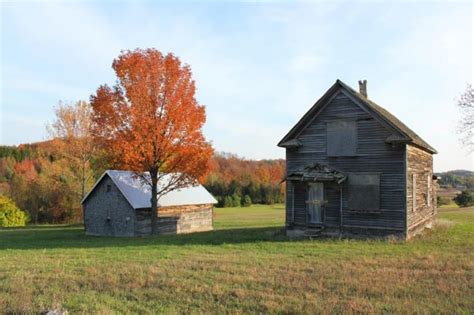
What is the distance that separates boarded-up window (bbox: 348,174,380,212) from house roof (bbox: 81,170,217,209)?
33.9 ft

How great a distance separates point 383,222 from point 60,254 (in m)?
14.7

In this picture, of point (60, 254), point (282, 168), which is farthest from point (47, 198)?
point (282, 168)

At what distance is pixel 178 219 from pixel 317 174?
1342 centimetres

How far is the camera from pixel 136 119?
2381 centimetres

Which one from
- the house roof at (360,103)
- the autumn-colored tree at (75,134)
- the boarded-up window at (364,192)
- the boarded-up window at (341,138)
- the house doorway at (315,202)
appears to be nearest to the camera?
the house roof at (360,103)

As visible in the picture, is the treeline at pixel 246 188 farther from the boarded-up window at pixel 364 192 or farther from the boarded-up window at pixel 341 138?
the boarded-up window at pixel 364 192

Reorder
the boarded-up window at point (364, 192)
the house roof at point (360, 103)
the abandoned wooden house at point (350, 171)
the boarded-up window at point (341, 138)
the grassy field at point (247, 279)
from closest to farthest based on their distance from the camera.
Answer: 1. the grassy field at point (247, 279)
2. the house roof at point (360, 103)
3. the abandoned wooden house at point (350, 171)
4. the boarded-up window at point (364, 192)
5. the boarded-up window at point (341, 138)

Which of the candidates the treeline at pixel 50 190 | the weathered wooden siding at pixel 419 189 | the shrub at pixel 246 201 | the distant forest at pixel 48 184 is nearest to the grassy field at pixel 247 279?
the weathered wooden siding at pixel 419 189

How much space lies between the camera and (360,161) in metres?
21.2

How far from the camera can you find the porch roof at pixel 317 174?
2118cm

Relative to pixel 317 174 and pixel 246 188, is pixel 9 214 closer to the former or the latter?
pixel 317 174

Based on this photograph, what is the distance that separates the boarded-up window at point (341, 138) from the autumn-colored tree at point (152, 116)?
7.35 metres

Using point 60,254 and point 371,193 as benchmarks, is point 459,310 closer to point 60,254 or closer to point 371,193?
point 371,193

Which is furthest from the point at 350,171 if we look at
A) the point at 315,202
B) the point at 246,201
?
the point at 246,201
